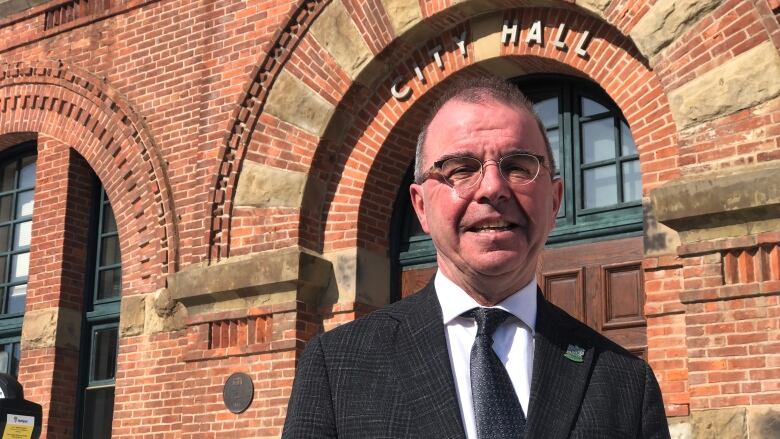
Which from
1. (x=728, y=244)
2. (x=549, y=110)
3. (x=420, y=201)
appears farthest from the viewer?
(x=549, y=110)

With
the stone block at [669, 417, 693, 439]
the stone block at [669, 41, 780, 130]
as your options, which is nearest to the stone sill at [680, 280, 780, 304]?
the stone block at [669, 417, 693, 439]

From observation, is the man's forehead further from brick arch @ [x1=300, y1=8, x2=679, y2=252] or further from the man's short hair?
brick arch @ [x1=300, y1=8, x2=679, y2=252]

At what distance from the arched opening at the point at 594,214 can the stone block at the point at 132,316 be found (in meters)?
3.97

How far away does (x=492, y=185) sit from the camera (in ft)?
6.92

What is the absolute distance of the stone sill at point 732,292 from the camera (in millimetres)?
6542

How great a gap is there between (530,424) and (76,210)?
999 centimetres

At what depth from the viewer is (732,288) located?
6691 millimetres

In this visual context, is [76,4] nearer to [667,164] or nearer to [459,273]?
[667,164]

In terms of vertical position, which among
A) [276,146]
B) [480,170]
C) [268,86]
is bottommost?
[480,170]

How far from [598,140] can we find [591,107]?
0.31 metres

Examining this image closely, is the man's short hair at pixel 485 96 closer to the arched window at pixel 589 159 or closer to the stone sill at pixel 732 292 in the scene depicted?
the stone sill at pixel 732 292

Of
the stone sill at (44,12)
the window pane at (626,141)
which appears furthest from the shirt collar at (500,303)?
the stone sill at (44,12)

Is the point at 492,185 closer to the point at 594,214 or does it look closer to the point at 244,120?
the point at 594,214

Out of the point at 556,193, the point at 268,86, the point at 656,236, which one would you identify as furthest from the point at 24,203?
the point at 556,193
